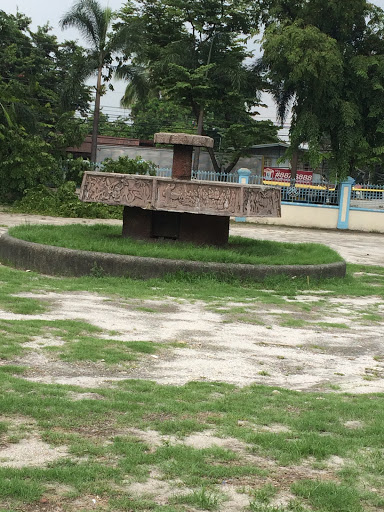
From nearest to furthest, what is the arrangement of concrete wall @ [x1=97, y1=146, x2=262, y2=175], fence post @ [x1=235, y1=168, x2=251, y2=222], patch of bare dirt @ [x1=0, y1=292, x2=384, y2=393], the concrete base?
patch of bare dirt @ [x1=0, y1=292, x2=384, y2=393] < the concrete base < fence post @ [x1=235, y1=168, x2=251, y2=222] < concrete wall @ [x1=97, y1=146, x2=262, y2=175]

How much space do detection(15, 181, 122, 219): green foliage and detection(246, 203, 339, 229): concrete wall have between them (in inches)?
251

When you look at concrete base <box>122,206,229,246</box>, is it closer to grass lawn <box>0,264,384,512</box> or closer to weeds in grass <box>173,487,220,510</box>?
grass lawn <box>0,264,384,512</box>

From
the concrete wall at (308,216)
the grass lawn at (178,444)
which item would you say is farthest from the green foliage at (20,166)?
the grass lawn at (178,444)

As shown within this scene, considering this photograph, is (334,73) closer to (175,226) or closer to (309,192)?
(309,192)

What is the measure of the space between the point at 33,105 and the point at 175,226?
24482 mm

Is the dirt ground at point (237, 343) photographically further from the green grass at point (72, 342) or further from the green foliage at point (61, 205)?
the green foliage at point (61, 205)

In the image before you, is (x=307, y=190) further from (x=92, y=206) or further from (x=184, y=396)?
(x=184, y=396)

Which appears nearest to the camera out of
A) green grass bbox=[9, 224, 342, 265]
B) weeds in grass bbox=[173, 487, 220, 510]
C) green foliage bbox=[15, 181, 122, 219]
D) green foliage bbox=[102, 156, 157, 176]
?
weeds in grass bbox=[173, 487, 220, 510]

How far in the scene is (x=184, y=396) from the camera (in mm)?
4840

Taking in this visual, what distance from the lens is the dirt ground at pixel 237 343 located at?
5500mm

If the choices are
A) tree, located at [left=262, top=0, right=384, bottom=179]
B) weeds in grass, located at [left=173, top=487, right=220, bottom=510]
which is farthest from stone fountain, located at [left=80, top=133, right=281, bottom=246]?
tree, located at [left=262, top=0, right=384, bottom=179]

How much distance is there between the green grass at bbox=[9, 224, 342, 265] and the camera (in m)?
10.9

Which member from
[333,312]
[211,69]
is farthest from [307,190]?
[333,312]

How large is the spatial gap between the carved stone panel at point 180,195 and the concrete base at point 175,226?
738mm
